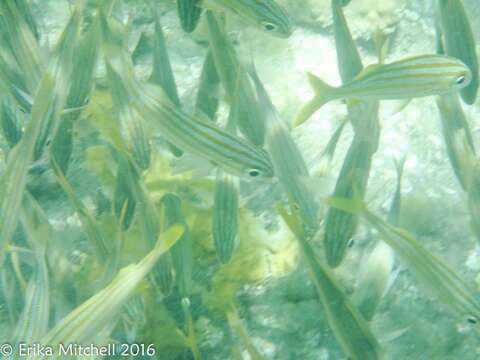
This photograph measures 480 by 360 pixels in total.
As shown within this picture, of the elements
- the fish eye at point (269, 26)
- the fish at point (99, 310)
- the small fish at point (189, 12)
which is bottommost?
the fish at point (99, 310)

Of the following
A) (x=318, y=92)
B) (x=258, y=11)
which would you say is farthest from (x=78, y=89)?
(x=318, y=92)

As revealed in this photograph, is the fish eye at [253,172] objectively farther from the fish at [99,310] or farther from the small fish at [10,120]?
the small fish at [10,120]

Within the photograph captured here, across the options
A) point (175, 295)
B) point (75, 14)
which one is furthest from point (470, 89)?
point (75, 14)

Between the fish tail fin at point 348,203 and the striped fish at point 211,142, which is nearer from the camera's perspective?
the fish tail fin at point 348,203

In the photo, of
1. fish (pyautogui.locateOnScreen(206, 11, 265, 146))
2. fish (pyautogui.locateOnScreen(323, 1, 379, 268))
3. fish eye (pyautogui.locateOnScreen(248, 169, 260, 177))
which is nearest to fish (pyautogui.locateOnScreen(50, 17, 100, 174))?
fish (pyautogui.locateOnScreen(206, 11, 265, 146))

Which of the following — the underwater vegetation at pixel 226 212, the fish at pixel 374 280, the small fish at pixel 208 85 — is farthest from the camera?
the small fish at pixel 208 85

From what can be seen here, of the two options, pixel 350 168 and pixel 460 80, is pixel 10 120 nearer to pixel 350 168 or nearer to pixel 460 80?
Answer: pixel 350 168

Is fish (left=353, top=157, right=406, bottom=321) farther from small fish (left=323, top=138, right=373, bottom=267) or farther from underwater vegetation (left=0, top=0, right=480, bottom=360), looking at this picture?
small fish (left=323, top=138, right=373, bottom=267)

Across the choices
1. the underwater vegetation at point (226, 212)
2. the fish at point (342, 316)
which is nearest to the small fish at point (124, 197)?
the underwater vegetation at point (226, 212)
